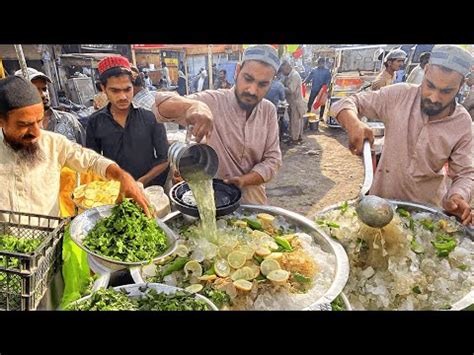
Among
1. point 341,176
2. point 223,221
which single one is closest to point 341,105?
point 341,176

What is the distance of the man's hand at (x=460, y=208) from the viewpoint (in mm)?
2607

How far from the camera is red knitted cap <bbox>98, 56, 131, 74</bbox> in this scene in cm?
233

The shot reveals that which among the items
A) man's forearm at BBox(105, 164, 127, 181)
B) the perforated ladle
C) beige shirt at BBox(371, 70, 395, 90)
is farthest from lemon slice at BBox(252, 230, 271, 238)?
beige shirt at BBox(371, 70, 395, 90)

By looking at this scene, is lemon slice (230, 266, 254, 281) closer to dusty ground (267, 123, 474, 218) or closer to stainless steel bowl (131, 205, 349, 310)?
stainless steel bowl (131, 205, 349, 310)

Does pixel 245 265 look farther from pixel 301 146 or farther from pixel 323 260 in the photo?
pixel 301 146

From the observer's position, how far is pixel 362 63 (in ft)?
7.88

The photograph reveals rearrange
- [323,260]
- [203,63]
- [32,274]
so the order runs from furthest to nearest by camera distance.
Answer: [323,260]
[203,63]
[32,274]

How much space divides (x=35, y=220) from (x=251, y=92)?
1644 millimetres

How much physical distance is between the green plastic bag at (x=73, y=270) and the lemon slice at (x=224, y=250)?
87 cm

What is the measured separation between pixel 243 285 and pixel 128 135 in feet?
3.97

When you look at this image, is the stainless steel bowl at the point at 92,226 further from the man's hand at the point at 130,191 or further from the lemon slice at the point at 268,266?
the lemon slice at the point at 268,266

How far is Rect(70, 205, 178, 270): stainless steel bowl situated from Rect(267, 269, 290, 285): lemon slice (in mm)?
627
